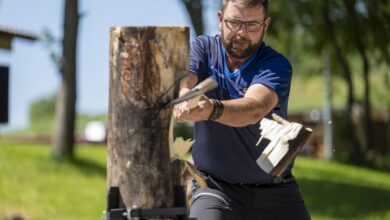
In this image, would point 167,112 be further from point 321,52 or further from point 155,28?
point 321,52

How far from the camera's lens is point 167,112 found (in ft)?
14.9

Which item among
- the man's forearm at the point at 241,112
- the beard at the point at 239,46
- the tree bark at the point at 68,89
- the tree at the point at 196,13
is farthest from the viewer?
the tree at the point at 196,13

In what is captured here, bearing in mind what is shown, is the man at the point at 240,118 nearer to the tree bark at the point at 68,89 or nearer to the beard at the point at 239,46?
the beard at the point at 239,46

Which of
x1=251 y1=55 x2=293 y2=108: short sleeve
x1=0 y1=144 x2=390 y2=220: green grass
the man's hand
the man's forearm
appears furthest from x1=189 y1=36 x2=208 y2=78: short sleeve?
x1=0 y1=144 x2=390 y2=220: green grass

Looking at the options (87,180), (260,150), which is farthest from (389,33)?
(260,150)

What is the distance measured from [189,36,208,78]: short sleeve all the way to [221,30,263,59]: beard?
0.57ft

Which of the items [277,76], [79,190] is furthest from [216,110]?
[79,190]

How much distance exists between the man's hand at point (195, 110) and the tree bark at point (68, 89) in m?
16.2

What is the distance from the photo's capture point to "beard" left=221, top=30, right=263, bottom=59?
5297 millimetres

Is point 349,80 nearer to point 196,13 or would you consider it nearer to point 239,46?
point 196,13

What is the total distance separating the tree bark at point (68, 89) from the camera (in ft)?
68.0

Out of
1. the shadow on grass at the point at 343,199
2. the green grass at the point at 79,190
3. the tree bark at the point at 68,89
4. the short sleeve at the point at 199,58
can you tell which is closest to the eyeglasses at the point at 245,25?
the short sleeve at the point at 199,58

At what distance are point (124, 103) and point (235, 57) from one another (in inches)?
43.1

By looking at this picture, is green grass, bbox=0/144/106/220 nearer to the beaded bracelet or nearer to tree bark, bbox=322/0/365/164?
tree bark, bbox=322/0/365/164
